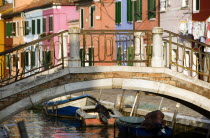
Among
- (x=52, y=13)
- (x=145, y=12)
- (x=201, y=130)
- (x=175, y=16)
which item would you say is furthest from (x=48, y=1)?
(x=201, y=130)

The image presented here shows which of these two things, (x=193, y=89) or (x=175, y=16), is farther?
(x=175, y=16)

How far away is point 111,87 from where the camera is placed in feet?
41.8

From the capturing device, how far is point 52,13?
41.7 meters

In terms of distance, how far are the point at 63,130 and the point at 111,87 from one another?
9.24m

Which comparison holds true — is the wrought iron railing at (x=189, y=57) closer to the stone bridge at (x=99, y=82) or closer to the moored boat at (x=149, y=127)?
the stone bridge at (x=99, y=82)

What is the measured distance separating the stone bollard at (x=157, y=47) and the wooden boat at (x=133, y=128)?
527 cm

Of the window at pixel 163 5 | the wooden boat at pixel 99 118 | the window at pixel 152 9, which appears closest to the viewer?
the wooden boat at pixel 99 118

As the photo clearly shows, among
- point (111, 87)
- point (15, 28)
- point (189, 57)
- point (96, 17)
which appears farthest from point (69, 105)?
point (15, 28)

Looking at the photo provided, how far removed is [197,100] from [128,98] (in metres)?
11.0

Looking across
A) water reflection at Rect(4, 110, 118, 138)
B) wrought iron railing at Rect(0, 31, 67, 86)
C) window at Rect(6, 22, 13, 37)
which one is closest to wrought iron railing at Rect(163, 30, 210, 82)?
wrought iron railing at Rect(0, 31, 67, 86)

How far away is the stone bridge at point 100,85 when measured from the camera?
12.4 metres

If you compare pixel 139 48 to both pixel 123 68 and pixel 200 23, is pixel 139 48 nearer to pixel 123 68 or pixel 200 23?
pixel 123 68

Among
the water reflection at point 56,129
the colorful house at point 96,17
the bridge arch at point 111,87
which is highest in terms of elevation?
the colorful house at point 96,17

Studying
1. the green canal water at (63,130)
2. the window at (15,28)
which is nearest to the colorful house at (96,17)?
the green canal water at (63,130)
